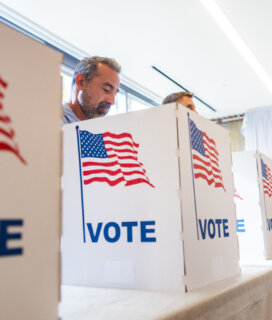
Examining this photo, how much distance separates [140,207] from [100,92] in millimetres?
1105

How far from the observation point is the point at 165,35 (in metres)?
3.40

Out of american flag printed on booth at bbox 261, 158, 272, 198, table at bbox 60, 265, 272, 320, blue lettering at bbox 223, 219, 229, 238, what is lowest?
table at bbox 60, 265, 272, 320

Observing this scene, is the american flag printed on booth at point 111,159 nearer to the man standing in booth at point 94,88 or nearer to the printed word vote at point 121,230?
the printed word vote at point 121,230

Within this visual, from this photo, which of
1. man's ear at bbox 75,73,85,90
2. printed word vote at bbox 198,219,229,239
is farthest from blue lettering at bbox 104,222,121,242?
man's ear at bbox 75,73,85,90

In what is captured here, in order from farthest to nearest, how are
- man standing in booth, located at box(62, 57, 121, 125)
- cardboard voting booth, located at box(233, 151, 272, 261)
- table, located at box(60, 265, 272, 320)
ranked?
man standing in booth, located at box(62, 57, 121, 125), cardboard voting booth, located at box(233, 151, 272, 261), table, located at box(60, 265, 272, 320)

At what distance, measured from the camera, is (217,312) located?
0.54 m

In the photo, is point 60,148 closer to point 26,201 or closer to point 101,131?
point 26,201

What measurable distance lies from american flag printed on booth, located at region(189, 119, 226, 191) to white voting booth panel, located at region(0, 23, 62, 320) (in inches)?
13.9

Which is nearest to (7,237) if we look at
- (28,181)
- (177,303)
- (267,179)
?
(28,181)

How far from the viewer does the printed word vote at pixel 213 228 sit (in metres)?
0.68

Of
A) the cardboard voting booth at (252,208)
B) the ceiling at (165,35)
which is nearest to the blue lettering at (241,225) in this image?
the cardboard voting booth at (252,208)

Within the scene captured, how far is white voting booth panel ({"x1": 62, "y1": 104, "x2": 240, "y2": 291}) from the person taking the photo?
62 centimetres

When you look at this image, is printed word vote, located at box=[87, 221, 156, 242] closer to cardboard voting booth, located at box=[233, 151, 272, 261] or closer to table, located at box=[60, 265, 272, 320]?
table, located at box=[60, 265, 272, 320]

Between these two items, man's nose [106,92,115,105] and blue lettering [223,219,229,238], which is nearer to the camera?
blue lettering [223,219,229,238]
